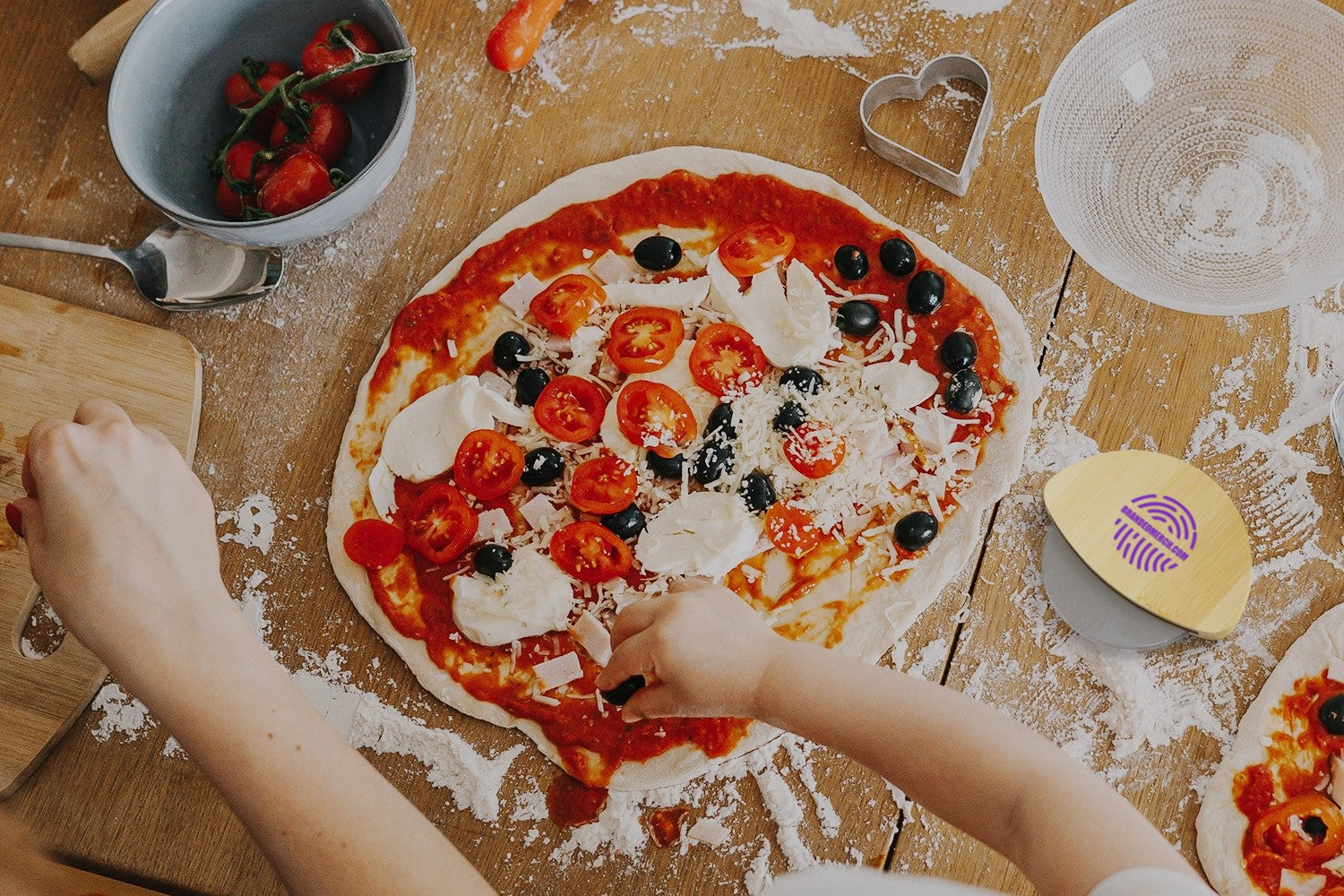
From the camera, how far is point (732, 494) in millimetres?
1886

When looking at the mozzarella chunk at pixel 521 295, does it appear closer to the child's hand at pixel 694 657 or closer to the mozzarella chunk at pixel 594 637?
the mozzarella chunk at pixel 594 637

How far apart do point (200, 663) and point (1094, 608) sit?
156 cm

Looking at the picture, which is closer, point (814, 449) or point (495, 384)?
point (814, 449)

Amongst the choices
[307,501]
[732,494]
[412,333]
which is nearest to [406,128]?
[412,333]

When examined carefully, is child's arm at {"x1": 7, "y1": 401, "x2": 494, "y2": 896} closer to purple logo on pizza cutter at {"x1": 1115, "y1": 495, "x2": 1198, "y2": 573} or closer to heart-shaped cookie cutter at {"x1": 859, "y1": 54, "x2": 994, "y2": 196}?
purple logo on pizza cutter at {"x1": 1115, "y1": 495, "x2": 1198, "y2": 573}

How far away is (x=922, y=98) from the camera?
2.11 meters

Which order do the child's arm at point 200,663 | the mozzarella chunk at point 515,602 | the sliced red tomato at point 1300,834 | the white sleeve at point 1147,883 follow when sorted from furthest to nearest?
the mozzarella chunk at point 515,602
the sliced red tomato at point 1300,834
the child's arm at point 200,663
the white sleeve at point 1147,883

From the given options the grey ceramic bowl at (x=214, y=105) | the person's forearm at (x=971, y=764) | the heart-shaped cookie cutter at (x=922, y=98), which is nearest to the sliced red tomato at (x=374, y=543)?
the grey ceramic bowl at (x=214, y=105)

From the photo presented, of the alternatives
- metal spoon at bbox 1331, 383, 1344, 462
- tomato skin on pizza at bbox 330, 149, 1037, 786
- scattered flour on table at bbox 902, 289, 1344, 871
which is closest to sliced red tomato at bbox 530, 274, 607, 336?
tomato skin on pizza at bbox 330, 149, 1037, 786

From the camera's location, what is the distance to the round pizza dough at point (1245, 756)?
1.81m

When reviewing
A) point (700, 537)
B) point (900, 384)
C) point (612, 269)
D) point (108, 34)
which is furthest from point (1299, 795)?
point (108, 34)

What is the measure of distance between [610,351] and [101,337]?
1.07 m

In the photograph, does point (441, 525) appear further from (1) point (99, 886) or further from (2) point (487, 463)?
(1) point (99, 886)

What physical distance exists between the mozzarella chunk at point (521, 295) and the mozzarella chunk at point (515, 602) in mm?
499
